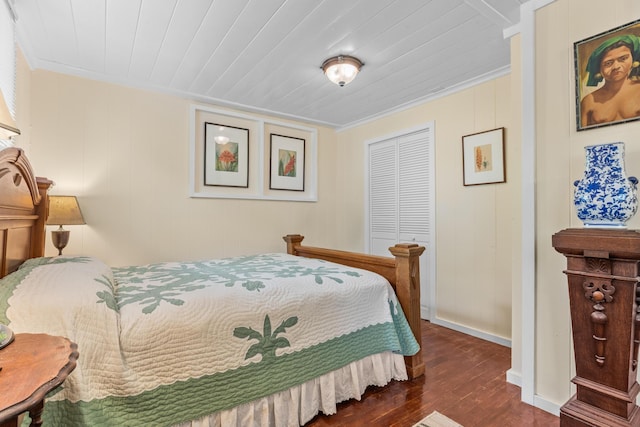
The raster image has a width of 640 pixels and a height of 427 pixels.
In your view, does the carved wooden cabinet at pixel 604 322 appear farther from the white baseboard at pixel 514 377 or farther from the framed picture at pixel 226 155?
the framed picture at pixel 226 155

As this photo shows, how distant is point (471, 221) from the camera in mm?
2996

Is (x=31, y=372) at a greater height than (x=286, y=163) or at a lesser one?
lesser

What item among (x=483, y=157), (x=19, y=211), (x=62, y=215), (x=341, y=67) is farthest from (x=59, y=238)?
(x=483, y=157)

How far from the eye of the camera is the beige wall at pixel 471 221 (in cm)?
273

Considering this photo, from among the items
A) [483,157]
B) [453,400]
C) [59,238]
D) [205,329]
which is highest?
[483,157]

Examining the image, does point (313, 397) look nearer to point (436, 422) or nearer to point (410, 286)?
point (436, 422)

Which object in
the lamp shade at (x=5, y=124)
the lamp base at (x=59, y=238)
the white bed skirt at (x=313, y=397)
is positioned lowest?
the white bed skirt at (x=313, y=397)

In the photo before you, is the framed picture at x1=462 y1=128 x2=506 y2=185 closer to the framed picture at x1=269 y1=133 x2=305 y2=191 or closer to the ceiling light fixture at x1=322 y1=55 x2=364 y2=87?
the ceiling light fixture at x1=322 y1=55 x2=364 y2=87

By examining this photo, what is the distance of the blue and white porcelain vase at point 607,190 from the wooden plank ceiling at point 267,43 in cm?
114

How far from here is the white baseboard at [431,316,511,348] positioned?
2.71m

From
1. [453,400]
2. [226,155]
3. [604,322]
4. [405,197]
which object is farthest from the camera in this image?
[405,197]

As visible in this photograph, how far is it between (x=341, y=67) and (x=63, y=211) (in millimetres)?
2423

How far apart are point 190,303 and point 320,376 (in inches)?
32.7

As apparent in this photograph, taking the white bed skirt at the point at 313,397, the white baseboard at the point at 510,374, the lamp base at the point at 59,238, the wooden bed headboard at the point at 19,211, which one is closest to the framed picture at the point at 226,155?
the lamp base at the point at 59,238
